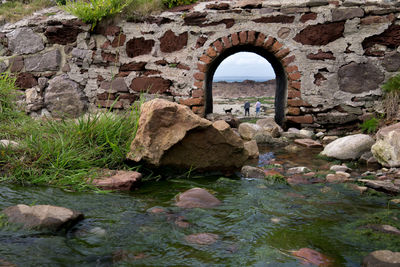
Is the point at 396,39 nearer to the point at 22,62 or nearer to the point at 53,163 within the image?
the point at 53,163

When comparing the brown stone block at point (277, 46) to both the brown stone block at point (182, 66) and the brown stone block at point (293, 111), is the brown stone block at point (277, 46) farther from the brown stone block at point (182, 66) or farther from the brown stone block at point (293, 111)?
the brown stone block at point (182, 66)

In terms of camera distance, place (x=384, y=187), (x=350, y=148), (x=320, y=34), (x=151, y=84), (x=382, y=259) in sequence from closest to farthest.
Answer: (x=382, y=259), (x=384, y=187), (x=350, y=148), (x=320, y=34), (x=151, y=84)

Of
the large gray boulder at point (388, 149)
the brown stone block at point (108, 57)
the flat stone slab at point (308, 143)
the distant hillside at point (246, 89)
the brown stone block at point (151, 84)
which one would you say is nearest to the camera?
the large gray boulder at point (388, 149)

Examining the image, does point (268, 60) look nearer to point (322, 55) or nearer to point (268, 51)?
point (268, 51)

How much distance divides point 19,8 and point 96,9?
232 centimetres

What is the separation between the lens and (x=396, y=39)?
200 inches

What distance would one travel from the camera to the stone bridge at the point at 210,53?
5.16 m

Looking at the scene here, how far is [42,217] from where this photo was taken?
1.64 m

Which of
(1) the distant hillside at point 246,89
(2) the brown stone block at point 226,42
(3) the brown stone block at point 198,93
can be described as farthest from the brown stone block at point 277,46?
(1) the distant hillside at point 246,89

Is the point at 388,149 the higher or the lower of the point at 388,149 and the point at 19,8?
the lower

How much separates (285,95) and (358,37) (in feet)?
4.63

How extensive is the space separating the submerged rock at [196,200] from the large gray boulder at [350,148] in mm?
2239

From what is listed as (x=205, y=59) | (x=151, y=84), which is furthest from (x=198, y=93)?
(x=151, y=84)

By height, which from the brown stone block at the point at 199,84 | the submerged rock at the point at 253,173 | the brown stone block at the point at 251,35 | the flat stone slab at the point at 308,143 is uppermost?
the brown stone block at the point at 251,35
